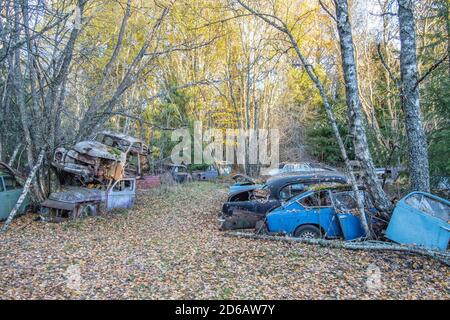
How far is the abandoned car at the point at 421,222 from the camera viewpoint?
5.97 metres

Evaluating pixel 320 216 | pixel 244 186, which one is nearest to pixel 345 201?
pixel 320 216

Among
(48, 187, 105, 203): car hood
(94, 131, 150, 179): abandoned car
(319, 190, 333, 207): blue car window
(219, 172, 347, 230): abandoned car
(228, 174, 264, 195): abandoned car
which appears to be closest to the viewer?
(319, 190, 333, 207): blue car window

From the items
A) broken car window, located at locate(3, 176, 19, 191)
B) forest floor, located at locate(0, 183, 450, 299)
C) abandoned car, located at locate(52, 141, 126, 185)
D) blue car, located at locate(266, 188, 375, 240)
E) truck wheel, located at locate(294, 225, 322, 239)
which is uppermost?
abandoned car, located at locate(52, 141, 126, 185)

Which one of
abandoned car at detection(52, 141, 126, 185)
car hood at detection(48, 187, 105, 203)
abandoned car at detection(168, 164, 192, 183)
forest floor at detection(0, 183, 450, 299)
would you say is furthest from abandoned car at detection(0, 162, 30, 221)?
abandoned car at detection(168, 164, 192, 183)

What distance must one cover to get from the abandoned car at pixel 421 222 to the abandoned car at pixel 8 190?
990 centimetres

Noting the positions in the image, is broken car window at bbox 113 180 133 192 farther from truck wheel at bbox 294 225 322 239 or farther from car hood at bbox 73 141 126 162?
truck wheel at bbox 294 225 322 239

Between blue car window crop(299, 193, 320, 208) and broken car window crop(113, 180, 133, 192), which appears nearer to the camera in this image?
blue car window crop(299, 193, 320, 208)

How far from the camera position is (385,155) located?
1291 centimetres

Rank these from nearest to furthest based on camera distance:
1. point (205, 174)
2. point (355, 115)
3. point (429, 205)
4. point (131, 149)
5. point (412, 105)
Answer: point (429, 205) → point (355, 115) → point (412, 105) → point (131, 149) → point (205, 174)

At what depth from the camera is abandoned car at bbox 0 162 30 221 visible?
9.18 m

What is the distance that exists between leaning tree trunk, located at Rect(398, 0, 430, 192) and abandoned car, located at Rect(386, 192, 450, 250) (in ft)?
3.38

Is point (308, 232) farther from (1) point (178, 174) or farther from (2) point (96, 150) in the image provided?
(1) point (178, 174)

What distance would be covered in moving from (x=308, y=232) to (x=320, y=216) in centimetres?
45

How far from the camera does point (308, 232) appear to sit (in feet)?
24.2
